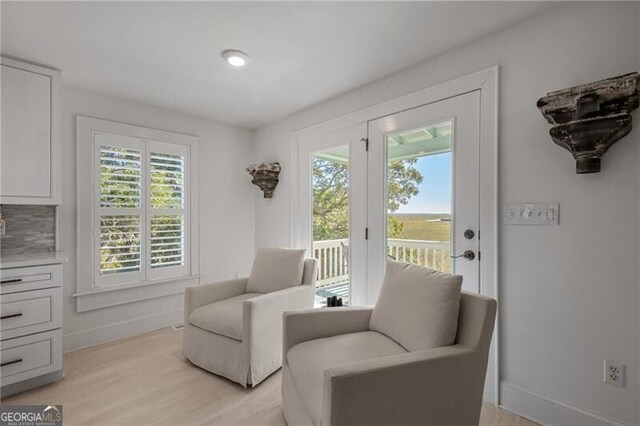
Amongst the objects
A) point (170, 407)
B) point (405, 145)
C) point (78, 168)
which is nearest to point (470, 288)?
point (405, 145)

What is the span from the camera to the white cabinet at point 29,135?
2.13m

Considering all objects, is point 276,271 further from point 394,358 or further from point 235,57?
point 235,57

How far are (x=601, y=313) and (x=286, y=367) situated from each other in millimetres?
1650

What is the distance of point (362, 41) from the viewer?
201 cm

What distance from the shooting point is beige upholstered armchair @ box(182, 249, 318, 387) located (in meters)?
2.08

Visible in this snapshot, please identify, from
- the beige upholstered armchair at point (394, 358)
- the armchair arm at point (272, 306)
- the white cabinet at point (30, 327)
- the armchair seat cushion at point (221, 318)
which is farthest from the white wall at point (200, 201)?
the beige upholstered armchair at point (394, 358)

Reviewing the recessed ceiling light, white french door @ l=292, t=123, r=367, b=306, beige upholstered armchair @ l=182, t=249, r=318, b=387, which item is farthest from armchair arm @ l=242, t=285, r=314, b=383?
the recessed ceiling light

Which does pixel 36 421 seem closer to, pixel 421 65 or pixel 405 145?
pixel 405 145

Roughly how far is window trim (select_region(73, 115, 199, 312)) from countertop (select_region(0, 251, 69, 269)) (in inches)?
18.1

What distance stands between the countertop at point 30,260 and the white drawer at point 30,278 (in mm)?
30

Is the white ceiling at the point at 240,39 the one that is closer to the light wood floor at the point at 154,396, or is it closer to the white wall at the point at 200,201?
the white wall at the point at 200,201

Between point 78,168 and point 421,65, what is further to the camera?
point 78,168

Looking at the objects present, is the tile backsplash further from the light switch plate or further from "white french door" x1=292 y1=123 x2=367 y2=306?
the light switch plate

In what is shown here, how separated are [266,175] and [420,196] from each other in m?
1.87
